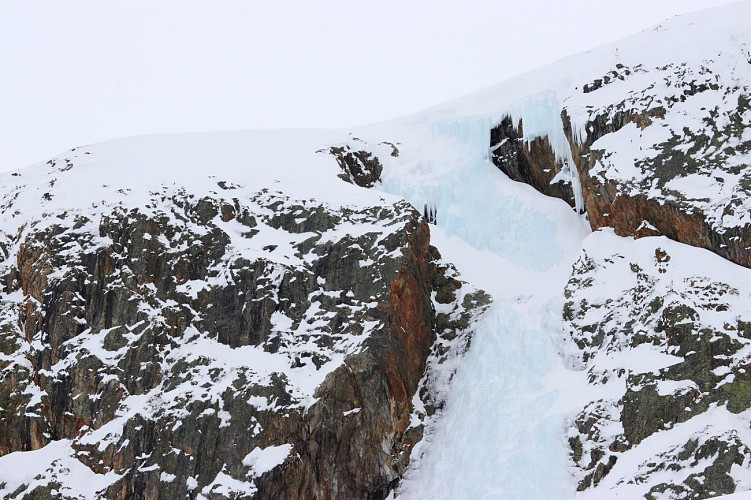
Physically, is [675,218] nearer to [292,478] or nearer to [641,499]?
[641,499]

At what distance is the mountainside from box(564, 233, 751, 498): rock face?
0.06 m

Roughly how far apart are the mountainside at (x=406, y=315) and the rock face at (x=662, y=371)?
0.21ft

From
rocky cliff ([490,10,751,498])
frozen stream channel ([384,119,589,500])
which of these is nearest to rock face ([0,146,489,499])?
Answer: frozen stream channel ([384,119,589,500])

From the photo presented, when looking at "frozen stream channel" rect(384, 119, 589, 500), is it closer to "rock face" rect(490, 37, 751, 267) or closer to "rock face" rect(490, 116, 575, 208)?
"rock face" rect(490, 116, 575, 208)

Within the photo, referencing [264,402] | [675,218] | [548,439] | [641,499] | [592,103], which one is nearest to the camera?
[641,499]

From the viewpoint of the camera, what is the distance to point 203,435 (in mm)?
21375

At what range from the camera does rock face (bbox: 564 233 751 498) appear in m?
17.5

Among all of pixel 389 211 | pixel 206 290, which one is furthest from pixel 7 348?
pixel 389 211

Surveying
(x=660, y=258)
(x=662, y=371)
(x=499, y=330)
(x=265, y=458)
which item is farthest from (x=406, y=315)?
(x=660, y=258)

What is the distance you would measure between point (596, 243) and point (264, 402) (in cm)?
1111

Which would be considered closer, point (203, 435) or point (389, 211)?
point (203, 435)

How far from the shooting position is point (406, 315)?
23.3m

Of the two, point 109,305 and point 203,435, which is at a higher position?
point 109,305

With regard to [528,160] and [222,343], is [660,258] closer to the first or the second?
[528,160]
